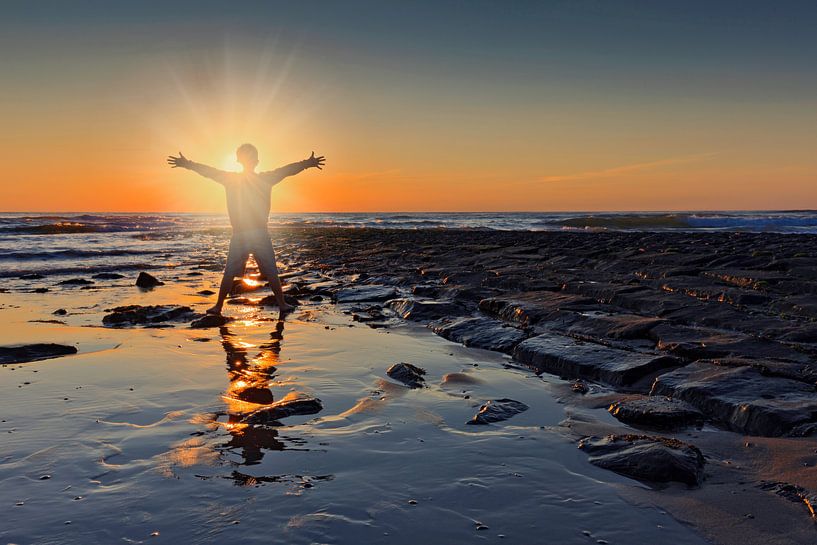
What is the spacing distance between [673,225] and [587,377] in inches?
1823

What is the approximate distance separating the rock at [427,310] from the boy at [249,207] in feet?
6.16

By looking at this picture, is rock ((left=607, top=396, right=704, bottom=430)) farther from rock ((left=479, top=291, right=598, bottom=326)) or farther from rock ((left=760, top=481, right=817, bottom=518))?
rock ((left=479, top=291, right=598, bottom=326))

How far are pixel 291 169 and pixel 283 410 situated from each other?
540 centimetres

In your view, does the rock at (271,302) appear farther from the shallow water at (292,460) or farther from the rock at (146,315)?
the shallow water at (292,460)

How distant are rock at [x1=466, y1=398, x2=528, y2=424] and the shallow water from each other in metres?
0.10

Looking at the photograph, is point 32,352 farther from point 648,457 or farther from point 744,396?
point 744,396

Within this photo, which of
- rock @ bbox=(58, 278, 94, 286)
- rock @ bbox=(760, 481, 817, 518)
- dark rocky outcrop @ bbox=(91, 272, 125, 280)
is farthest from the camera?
dark rocky outcrop @ bbox=(91, 272, 125, 280)

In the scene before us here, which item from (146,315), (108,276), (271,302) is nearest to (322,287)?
(271,302)

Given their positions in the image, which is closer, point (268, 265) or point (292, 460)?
point (292, 460)

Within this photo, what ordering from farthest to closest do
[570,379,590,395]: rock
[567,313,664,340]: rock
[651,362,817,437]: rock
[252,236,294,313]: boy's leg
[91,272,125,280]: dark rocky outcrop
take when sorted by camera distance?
[91,272,125,280]: dark rocky outcrop < [252,236,294,313]: boy's leg < [567,313,664,340]: rock < [570,379,590,395]: rock < [651,362,817,437]: rock

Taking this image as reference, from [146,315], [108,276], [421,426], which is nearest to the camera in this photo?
[421,426]

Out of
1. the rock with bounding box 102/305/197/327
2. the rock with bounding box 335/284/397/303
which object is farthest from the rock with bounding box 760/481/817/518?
the rock with bounding box 335/284/397/303

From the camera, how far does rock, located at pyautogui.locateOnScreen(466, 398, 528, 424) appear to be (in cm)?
378

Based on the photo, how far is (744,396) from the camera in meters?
3.90
